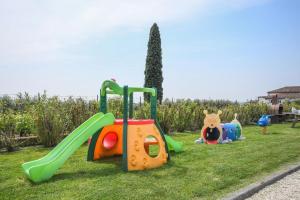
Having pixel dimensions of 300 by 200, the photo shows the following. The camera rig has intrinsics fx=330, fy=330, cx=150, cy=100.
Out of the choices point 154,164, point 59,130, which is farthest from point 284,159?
point 59,130

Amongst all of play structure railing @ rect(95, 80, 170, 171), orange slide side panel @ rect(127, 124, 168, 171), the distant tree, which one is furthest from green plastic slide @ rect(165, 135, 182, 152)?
the distant tree

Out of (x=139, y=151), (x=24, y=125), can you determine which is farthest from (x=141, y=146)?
(x=24, y=125)

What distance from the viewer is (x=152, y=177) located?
5.61 m

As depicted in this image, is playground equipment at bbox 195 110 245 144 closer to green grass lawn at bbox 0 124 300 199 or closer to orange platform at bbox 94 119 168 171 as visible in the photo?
green grass lawn at bbox 0 124 300 199

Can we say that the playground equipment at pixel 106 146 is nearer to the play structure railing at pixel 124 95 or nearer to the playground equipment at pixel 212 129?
the play structure railing at pixel 124 95

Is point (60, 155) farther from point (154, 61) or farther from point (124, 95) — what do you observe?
point (154, 61)

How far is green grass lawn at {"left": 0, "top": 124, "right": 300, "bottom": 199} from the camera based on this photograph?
4.70m

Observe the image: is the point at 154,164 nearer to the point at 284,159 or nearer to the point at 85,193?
the point at 85,193

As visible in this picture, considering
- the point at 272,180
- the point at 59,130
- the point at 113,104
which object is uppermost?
the point at 113,104

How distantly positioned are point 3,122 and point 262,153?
6886 millimetres

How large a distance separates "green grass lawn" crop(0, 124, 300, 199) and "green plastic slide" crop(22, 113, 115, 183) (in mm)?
159

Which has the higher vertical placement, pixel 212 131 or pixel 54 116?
pixel 54 116

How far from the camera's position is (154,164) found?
638 cm

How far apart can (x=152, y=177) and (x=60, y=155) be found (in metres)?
1.62
